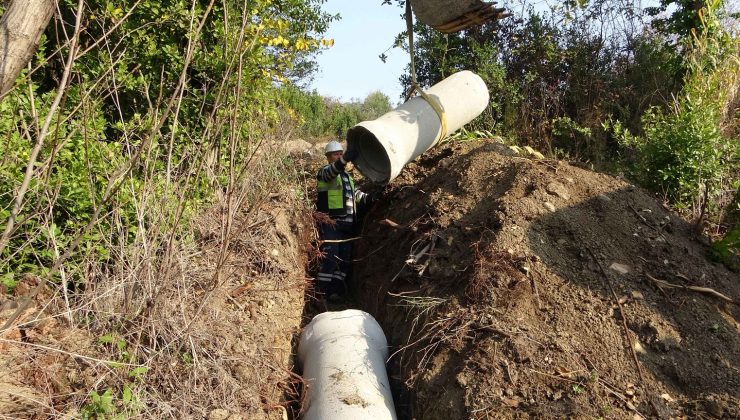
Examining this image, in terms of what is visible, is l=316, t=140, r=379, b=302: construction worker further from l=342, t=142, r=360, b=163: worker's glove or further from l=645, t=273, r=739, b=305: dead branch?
l=645, t=273, r=739, b=305: dead branch

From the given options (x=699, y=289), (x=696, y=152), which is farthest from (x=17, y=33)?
(x=696, y=152)

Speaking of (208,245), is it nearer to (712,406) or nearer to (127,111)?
(127,111)

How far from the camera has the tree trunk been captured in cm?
210

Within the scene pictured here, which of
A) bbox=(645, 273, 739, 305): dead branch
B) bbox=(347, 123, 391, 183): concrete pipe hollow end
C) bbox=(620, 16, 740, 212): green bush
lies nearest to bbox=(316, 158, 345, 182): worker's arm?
bbox=(347, 123, 391, 183): concrete pipe hollow end

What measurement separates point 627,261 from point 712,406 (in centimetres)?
135

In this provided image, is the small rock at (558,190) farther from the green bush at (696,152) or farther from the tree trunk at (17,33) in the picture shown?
the tree trunk at (17,33)

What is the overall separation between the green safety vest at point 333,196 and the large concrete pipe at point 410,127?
33 cm

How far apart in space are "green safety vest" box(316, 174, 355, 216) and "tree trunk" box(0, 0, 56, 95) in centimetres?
474

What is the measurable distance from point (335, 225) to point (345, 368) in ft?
9.18

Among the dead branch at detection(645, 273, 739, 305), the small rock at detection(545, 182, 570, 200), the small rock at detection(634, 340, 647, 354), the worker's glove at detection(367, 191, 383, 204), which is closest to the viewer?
the small rock at detection(634, 340, 647, 354)

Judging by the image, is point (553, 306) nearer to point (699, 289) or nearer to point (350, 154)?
point (699, 289)

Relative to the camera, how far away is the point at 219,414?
3607mm

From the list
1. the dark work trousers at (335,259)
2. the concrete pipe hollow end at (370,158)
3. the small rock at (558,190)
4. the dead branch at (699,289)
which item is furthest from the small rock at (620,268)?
the dark work trousers at (335,259)

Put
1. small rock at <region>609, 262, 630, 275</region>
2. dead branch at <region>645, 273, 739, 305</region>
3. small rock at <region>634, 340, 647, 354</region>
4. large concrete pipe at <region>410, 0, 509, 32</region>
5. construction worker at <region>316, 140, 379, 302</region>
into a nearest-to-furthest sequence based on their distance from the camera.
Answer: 1. small rock at <region>634, 340, 647, 354</region>
2. dead branch at <region>645, 273, 739, 305</region>
3. small rock at <region>609, 262, 630, 275</region>
4. large concrete pipe at <region>410, 0, 509, 32</region>
5. construction worker at <region>316, 140, 379, 302</region>
